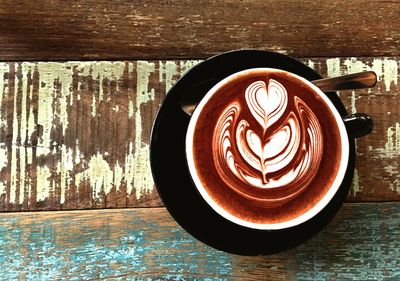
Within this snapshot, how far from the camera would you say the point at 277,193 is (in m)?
0.66

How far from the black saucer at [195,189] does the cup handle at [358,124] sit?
30mm

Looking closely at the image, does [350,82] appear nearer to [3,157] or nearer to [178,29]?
[178,29]

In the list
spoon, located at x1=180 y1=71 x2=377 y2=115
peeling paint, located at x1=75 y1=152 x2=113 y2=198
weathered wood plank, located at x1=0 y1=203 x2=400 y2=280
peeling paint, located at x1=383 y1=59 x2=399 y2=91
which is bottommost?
weathered wood plank, located at x1=0 y1=203 x2=400 y2=280

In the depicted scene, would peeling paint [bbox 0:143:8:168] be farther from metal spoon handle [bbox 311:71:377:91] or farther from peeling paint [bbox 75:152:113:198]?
metal spoon handle [bbox 311:71:377:91]

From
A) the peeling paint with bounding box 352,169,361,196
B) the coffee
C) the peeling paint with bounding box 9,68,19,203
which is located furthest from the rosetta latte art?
the peeling paint with bounding box 9,68,19,203

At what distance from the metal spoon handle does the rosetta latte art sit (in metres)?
0.07

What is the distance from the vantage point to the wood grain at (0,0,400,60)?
2.68ft

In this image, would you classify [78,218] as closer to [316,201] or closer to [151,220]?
[151,220]

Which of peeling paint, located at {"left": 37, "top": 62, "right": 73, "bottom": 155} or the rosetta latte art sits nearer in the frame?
the rosetta latte art

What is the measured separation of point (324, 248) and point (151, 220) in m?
0.23

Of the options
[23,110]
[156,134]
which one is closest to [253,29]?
[156,134]

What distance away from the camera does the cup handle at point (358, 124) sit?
0.68 m

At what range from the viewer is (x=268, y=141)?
2.15 ft

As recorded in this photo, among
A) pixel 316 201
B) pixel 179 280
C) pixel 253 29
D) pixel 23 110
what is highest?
pixel 253 29
